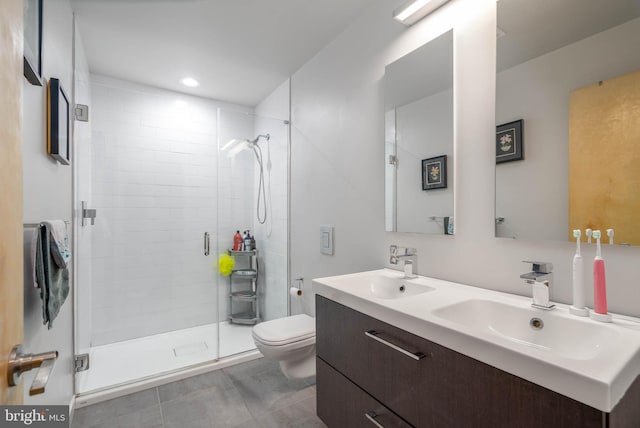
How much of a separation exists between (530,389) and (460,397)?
0.64ft

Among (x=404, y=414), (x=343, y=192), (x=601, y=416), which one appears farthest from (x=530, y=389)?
(x=343, y=192)

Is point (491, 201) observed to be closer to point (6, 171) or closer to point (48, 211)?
point (6, 171)

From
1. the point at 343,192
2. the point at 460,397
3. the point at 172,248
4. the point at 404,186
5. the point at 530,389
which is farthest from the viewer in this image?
the point at 172,248

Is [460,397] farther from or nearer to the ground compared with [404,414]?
farther from the ground

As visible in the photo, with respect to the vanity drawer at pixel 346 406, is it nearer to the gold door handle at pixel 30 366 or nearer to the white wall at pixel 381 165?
the white wall at pixel 381 165

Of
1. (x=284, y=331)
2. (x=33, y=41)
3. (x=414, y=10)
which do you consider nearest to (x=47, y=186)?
(x=33, y=41)

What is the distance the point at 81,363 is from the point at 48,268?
150 centimetres

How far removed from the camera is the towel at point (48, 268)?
110 centimetres

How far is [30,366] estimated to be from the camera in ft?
1.88

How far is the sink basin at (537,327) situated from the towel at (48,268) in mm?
1415

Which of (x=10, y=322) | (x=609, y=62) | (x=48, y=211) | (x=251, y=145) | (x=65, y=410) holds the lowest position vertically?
(x=65, y=410)

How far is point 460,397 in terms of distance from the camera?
32.5 inches

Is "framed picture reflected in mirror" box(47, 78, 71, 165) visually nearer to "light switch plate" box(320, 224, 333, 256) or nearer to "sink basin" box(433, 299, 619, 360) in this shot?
"light switch plate" box(320, 224, 333, 256)

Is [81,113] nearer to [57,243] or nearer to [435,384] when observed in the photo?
[57,243]
